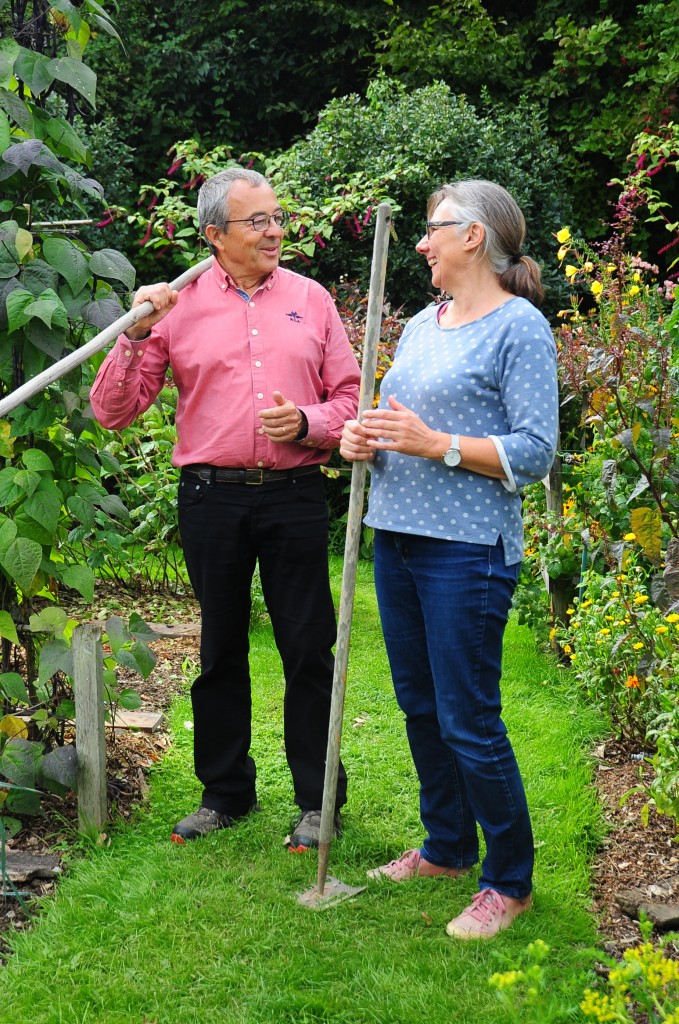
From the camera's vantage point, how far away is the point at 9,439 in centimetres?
299

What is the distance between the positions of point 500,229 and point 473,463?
578mm

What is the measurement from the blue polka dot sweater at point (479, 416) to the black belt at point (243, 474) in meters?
0.44

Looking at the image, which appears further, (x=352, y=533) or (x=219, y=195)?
(x=219, y=195)

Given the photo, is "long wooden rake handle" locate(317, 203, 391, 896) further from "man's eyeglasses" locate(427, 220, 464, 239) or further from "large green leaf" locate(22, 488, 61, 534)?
"large green leaf" locate(22, 488, 61, 534)

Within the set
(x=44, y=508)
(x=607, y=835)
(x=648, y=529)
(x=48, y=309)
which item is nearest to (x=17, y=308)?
(x=48, y=309)

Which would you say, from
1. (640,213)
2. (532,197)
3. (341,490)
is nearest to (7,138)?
(341,490)

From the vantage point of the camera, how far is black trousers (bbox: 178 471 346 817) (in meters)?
3.05

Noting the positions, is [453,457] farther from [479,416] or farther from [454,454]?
[479,416]

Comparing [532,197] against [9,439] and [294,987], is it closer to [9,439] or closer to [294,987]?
[9,439]

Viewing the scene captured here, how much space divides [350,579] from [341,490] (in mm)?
4395

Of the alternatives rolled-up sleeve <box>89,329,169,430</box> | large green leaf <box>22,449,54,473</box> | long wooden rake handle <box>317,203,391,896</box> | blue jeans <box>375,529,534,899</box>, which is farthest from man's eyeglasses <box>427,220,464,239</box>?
large green leaf <box>22,449,54,473</box>

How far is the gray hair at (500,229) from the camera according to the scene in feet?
8.30

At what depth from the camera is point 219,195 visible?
2.91 m

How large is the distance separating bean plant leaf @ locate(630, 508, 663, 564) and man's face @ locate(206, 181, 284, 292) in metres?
1.51
